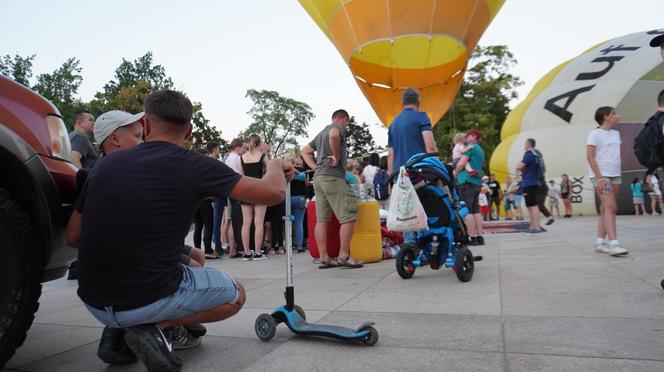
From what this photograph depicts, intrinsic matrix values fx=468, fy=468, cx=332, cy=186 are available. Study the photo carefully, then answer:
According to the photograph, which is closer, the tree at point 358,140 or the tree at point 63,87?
the tree at point 63,87

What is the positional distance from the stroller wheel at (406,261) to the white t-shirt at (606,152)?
9.51ft

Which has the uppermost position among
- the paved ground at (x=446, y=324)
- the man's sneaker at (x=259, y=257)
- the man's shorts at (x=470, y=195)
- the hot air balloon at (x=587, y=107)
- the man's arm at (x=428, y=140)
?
the hot air balloon at (x=587, y=107)

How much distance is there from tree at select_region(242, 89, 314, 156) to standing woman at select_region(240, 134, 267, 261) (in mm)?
73602

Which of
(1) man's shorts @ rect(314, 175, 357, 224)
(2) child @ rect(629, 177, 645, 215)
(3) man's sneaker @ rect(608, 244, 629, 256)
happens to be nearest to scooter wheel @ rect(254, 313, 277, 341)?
(1) man's shorts @ rect(314, 175, 357, 224)

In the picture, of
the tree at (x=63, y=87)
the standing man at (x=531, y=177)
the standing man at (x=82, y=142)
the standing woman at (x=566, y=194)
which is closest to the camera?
the standing man at (x=82, y=142)

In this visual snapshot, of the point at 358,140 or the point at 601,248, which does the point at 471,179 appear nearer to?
the point at 601,248

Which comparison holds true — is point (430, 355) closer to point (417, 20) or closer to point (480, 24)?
point (417, 20)

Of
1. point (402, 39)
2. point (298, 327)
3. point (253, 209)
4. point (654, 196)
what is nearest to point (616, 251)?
point (298, 327)

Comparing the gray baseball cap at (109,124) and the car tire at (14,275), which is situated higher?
the gray baseball cap at (109,124)

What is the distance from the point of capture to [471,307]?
3689mm

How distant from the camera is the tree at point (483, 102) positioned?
37.6 metres

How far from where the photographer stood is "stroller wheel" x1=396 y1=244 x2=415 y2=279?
5117 millimetres

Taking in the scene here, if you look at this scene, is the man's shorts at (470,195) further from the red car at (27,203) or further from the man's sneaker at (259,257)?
the red car at (27,203)

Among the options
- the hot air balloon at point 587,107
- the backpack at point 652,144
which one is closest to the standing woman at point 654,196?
the hot air balloon at point 587,107
